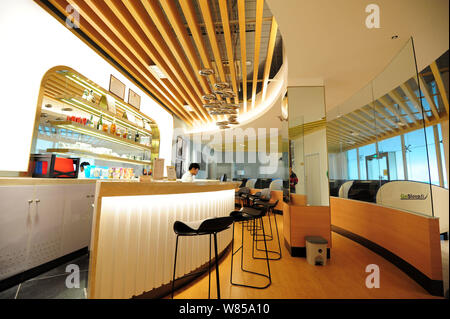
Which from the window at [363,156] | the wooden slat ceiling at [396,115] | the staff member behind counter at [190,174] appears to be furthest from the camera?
the window at [363,156]

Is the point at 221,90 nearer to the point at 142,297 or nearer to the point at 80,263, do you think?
the point at 142,297

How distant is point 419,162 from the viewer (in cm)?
300

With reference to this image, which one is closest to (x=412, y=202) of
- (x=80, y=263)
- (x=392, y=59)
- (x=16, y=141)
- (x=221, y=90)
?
(x=392, y=59)

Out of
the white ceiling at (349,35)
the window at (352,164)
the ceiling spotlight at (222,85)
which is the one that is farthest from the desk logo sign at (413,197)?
the ceiling spotlight at (222,85)

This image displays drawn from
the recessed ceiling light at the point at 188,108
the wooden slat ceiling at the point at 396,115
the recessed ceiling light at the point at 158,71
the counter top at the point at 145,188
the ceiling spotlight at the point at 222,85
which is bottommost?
the counter top at the point at 145,188

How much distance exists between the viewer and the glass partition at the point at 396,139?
8.83 feet

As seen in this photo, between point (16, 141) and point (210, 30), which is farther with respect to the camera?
point (210, 30)

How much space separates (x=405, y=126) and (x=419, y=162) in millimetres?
760

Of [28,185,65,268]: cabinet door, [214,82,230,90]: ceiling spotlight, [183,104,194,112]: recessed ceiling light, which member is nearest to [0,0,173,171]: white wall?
[28,185,65,268]: cabinet door

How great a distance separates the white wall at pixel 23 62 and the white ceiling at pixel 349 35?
332 cm

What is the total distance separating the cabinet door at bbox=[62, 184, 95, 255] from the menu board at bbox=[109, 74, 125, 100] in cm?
219

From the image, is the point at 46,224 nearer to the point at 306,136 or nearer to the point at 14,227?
the point at 14,227

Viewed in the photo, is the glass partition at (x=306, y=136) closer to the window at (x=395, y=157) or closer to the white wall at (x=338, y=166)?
the window at (x=395, y=157)

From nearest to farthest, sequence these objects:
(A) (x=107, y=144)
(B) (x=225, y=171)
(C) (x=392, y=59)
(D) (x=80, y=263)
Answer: (D) (x=80, y=263) → (C) (x=392, y=59) → (A) (x=107, y=144) → (B) (x=225, y=171)
